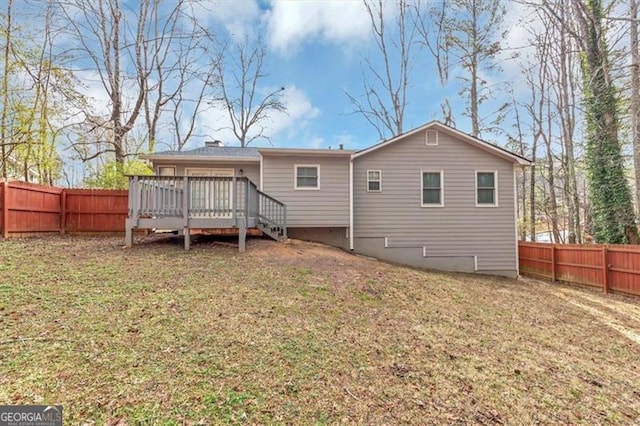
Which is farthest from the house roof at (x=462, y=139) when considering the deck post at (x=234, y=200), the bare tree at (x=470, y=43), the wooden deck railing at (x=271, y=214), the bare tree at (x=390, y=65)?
the bare tree at (x=390, y=65)

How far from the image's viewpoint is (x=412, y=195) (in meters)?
11.1

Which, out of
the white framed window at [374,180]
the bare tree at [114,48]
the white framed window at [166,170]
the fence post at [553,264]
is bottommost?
the fence post at [553,264]

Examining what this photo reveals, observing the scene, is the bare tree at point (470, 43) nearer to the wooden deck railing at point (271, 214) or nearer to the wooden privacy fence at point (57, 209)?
the wooden deck railing at point (271, 214)

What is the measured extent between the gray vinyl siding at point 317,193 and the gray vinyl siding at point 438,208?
621 mm

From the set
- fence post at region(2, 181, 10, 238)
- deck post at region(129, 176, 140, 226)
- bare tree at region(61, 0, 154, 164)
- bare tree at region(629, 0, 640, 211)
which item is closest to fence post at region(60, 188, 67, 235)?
fence post at region(2, 181, 10, 238)

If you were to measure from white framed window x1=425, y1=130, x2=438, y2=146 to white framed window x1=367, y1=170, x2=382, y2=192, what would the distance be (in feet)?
6.88

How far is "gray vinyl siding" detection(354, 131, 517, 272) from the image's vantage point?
11062 millimetres

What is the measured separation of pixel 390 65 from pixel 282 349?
68.3ft

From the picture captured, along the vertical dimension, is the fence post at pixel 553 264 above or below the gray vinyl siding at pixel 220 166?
below

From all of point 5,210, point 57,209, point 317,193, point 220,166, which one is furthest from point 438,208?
point 57,209

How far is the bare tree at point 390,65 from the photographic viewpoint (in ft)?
64.3

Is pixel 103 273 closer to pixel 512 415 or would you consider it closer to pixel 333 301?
pixel 333 301

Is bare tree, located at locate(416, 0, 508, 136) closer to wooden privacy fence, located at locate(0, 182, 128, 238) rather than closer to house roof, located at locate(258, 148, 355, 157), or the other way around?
house roof, located at locate(258, 148, 355, 157)

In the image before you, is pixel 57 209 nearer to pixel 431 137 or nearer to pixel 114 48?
pixel 114 48
